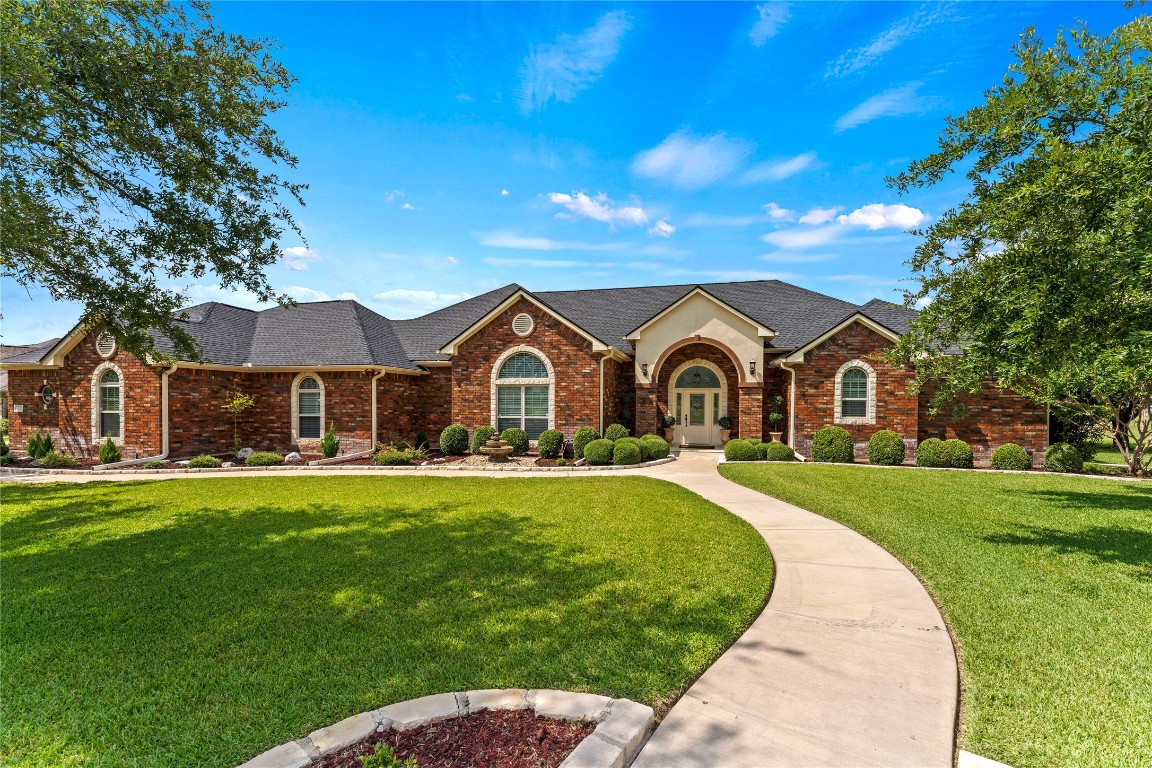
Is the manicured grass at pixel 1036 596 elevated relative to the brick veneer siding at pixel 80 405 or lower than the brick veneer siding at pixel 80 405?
lower

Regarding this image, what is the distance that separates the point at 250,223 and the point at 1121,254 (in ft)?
37.6

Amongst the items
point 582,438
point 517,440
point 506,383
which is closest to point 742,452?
point 582,438

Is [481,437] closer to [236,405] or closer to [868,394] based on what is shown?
[236,405]

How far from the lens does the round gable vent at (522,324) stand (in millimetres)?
18109

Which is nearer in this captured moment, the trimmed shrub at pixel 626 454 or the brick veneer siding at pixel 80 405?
the trimmed shrub at pixel 626 454

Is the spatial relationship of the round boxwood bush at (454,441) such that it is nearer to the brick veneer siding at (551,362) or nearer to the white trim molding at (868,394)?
the brick veneer siding at (551,362)

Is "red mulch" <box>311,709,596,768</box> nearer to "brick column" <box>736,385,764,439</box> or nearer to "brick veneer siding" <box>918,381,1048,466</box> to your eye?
"brick column" <box>736,385,764,439</box>

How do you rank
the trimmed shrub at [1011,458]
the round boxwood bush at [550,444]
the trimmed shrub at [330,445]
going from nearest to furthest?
the trimmed shrub at [1011,458] < the round boxwood bush at [550,444] < the trimmed shrub at [330,445]

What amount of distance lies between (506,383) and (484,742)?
15.6 m

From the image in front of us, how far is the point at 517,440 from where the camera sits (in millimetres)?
17578

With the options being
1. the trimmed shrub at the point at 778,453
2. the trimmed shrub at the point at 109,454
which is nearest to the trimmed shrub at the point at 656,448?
the trimmed shrub at the point at 778,453

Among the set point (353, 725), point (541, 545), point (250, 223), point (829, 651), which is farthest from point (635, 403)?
point (353, 725)

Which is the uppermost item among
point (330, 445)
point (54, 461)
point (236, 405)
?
point (236, 405)

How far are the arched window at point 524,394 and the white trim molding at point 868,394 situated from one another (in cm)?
988
